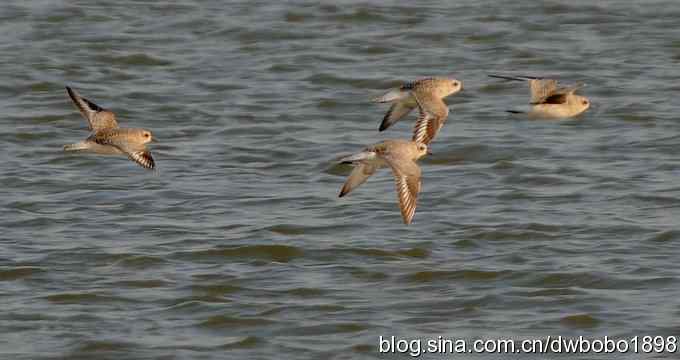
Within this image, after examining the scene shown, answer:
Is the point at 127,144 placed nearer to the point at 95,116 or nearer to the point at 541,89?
the point at 95,116

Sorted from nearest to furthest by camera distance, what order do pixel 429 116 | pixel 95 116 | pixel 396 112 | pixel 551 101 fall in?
pixel 95 116 → pixel 429 116 → pixel 551 101 → pixel 396 112

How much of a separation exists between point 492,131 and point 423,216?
326 cm

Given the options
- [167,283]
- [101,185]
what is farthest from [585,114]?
[167,283]

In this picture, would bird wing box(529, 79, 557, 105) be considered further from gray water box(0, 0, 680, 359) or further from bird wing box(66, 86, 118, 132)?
bird wing box(66, 86, 118, 132)

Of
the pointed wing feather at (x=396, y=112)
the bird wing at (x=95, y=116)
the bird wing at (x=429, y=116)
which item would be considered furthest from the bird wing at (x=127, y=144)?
the pointed wing feather at (x=396, y=112)

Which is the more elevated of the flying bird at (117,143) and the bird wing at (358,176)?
the flying bird at (117,143)

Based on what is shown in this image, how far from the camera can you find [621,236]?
13516 millimetres

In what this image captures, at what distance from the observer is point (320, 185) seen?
15352mm

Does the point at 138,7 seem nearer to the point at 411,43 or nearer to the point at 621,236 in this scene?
the point at 411,43

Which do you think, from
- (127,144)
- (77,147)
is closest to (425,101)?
(127,144)

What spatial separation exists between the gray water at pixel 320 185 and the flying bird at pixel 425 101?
0.88 meters

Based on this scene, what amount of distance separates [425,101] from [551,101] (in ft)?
3.93

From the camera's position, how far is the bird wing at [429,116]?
12922mm

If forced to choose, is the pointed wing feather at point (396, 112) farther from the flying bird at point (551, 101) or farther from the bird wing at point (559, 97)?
the bird wing at point (559, 97)
